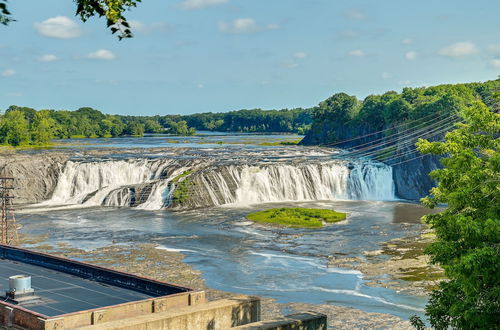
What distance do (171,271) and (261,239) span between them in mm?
10610

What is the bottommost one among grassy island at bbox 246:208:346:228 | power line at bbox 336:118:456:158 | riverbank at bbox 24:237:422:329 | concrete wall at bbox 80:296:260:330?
riverbank at bbox 24:237:422:329

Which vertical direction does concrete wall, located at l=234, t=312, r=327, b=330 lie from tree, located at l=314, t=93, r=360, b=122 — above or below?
below

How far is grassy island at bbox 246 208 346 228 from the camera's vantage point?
49812mm

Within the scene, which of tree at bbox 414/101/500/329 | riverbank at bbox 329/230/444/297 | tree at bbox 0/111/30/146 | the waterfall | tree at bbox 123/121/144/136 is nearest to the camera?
A: tree at bbox 414/101/500/329

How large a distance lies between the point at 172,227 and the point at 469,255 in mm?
35224

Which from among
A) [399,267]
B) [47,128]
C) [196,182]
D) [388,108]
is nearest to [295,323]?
[399,267]

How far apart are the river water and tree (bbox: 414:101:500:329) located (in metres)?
9.48

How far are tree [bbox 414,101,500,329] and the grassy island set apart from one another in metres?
30.0

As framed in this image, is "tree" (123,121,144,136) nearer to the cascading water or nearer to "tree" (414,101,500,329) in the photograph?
the cascading water

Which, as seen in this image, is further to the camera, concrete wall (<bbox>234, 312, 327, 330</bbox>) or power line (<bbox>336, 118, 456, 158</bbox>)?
power line (<bbox>336, 118, 456, 158</bbox>)

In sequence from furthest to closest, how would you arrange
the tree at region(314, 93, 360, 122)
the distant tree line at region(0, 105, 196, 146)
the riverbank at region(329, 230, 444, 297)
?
the tree at region(314, 93, 360, 122) → the distant tree line at region(0, 105, 196, 146) → the riverbank at region(329, 230, 444, 297)

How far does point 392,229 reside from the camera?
47250 millimetres

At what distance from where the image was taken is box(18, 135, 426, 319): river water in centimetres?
3061

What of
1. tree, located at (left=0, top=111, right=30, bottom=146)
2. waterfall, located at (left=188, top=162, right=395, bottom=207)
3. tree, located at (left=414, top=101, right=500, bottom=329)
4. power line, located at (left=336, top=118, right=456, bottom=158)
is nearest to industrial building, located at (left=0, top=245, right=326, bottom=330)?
tree, located at (left=414, top=101, right=500, bottom=329)
